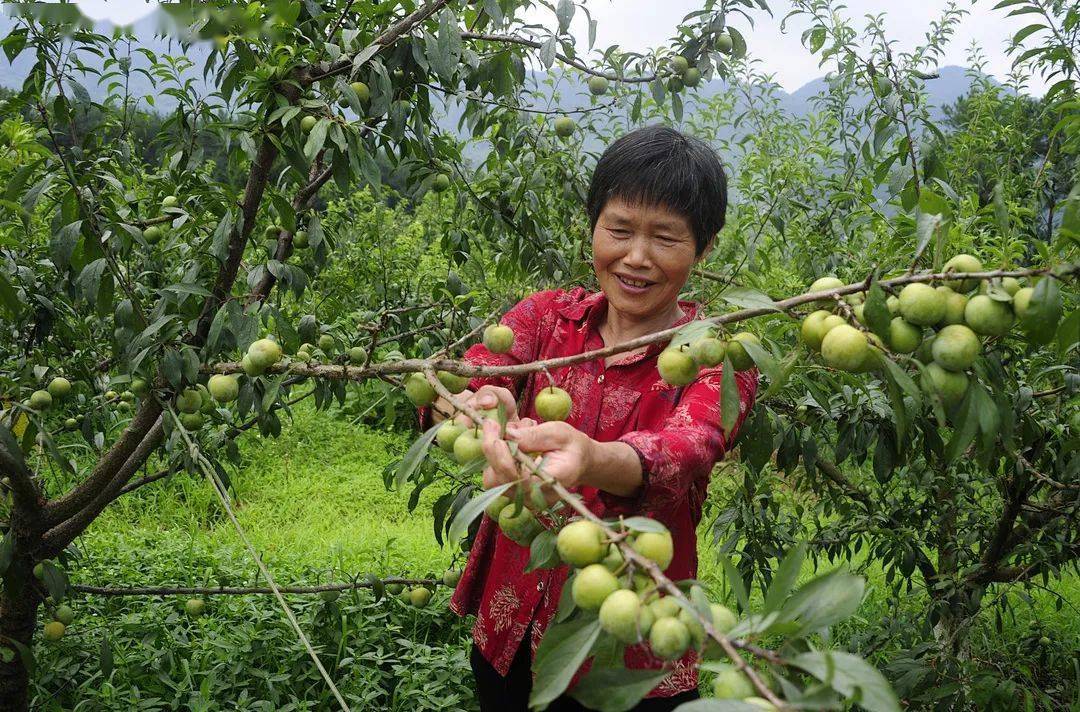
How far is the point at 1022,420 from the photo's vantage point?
198 centimetres

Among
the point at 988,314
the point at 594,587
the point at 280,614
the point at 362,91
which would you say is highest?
the point at 362,91

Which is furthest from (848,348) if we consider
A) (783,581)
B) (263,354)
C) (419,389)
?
(263,354)

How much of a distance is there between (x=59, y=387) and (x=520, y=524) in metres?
1.69

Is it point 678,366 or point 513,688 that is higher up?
point 678,366

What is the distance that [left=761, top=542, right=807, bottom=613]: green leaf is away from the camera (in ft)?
2.86

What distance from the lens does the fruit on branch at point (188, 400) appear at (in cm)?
176

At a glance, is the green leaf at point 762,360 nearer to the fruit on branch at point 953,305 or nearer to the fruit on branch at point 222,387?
the fruit on branch at point 953,305

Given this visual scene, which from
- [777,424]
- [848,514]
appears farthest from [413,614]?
[777,424]

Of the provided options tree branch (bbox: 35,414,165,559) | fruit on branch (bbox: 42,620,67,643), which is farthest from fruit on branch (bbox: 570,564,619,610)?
fruit on branch (bbox: 42,620,67,643)

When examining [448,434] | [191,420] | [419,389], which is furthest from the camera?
[191,420]

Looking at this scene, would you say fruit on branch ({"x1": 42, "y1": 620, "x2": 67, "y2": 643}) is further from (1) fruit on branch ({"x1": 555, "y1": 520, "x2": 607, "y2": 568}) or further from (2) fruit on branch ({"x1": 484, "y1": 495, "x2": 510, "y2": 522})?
(1) fruit on branch ({"x1": 555, "y1": 520, "x2": 607, "y2": 568})

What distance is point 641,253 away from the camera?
1667mm

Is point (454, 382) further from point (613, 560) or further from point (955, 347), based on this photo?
point (955, 347)

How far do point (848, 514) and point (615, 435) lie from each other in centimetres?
140
